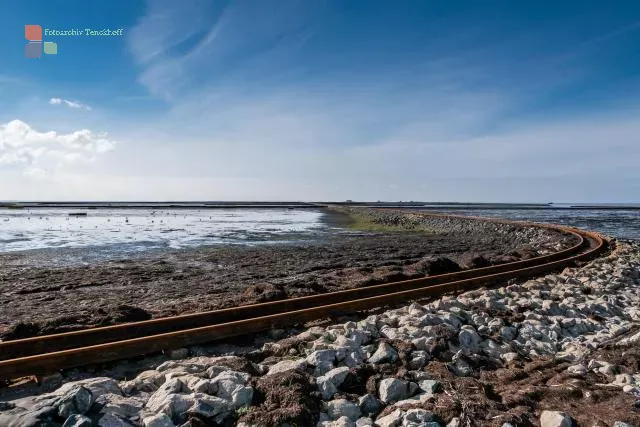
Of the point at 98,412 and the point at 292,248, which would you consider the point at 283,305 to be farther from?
the point at 292,248

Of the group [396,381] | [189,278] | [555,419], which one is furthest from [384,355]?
[189,278]

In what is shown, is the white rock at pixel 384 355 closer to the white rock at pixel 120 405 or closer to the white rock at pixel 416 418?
the white rock at pixel 416 418

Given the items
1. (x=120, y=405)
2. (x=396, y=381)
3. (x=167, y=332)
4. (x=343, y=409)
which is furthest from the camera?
(x=167, y=332)

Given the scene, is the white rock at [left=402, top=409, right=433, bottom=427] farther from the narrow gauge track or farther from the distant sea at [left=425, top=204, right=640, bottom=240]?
the distant sea at [left=425, top=204, right=640, bottom=240]

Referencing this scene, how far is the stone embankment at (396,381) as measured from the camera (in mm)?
3924

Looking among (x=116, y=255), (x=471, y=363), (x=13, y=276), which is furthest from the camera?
(x=116, y=255)

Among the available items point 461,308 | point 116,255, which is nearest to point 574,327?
point 461,308

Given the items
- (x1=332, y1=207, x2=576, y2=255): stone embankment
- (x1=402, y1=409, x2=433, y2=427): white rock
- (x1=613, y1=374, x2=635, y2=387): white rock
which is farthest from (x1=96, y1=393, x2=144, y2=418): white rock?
(x1=332, y1=207, x2=576, y2=255): stone embankment

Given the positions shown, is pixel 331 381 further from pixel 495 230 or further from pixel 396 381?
A: pixel 495 230

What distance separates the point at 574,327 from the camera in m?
7.43

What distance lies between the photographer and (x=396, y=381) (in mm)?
4625

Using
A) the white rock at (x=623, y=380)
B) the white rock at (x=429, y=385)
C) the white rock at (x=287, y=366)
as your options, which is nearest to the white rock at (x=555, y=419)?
the white rock at (x=429, y=385)

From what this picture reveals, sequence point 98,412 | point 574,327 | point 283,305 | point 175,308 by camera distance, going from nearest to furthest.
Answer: point 98,412
point 574,327
point 283,305
point 175,308

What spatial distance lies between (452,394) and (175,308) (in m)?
6.20
